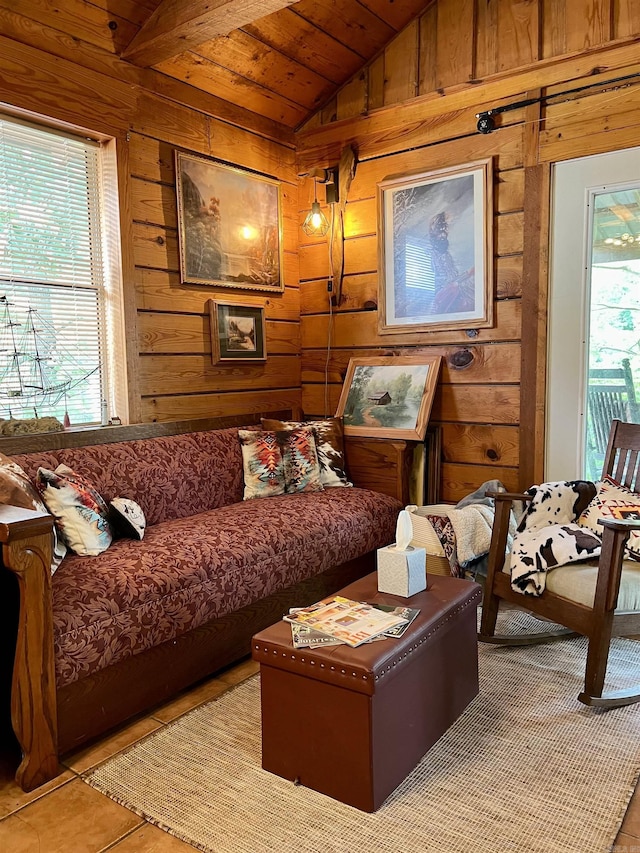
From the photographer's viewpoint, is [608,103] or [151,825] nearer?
[151,825]

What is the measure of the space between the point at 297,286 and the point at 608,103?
2.02 meters

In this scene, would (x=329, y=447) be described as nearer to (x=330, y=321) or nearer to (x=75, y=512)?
(x=330, y=321)

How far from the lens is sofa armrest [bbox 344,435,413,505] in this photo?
136 inches

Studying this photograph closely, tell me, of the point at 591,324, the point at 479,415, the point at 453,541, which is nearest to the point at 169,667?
the point at 453,541

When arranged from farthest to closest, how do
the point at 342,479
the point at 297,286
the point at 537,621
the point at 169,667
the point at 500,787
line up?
the point at 297,286, the point at 342,479, the point at 537,621, the point at 169,667, the point at 500,787

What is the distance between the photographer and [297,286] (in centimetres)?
421

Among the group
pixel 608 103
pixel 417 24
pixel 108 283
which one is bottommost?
pixel 108 283

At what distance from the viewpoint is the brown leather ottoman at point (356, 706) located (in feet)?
5.34

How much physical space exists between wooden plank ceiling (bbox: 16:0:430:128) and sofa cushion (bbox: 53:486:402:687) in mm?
2127

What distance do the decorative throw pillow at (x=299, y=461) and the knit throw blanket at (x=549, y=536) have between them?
3.79ft

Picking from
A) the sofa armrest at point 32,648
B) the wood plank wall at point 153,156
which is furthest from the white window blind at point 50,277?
the sofa armrest at point 32,648

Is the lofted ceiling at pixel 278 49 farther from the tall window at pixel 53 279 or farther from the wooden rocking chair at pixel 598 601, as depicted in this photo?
the wooden rocking chair at pixel 598 601

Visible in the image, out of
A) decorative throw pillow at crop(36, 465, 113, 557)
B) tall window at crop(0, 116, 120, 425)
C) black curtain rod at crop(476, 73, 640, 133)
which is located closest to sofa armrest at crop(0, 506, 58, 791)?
decorative throw pillow at crop(36, 465, 113, 557)

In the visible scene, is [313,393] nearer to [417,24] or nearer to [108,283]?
[108,283]
